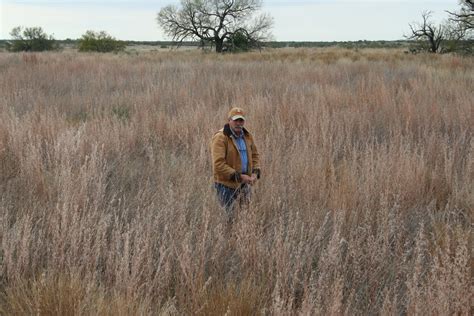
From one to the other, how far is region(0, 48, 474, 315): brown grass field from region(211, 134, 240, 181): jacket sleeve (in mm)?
286

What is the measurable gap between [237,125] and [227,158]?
292 millimetres

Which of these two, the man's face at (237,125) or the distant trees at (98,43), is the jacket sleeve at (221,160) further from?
the distant trees at (98,43)

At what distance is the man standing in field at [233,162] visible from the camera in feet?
10.3

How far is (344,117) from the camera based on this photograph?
6.26 meters

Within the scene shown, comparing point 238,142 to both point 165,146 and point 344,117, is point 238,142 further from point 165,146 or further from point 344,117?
point 344,117

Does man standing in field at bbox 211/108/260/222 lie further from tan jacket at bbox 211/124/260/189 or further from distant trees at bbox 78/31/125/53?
distant trees at bbox 78/31/125/53

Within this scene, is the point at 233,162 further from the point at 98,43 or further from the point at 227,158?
the point at 98,43

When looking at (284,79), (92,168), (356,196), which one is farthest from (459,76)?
(92,168)

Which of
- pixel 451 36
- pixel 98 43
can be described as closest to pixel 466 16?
pixel 451 36

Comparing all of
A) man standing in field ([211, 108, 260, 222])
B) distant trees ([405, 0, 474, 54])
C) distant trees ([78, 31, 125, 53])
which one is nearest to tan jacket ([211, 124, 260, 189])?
man standing in field ([211, 108, 260, 222])

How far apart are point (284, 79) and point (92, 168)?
312 inches

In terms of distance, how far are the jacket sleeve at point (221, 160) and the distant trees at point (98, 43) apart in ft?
122

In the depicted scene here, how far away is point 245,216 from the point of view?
2680mm

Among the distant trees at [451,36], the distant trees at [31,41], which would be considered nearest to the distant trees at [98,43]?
the distant trees at [31,41]
